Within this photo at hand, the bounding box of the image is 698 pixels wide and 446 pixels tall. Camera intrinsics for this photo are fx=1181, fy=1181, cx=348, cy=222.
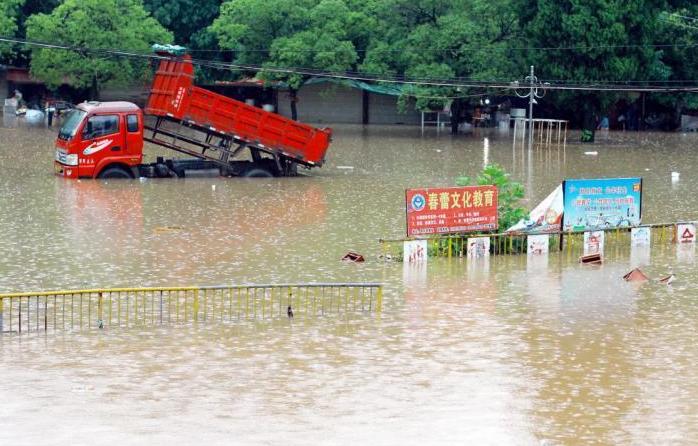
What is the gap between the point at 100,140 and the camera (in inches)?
1200

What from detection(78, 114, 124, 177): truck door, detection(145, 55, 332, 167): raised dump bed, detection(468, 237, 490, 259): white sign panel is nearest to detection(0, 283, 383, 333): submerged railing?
detection(468, 237, 490, 259): white sign panel

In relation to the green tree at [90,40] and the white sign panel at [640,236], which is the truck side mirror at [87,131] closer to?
the white sign panel at [640,236]

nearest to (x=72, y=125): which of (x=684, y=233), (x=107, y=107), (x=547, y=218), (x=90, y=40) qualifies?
(x=107, y=107)

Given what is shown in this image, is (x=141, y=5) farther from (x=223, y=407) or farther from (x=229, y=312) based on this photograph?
(x=223, y=407)

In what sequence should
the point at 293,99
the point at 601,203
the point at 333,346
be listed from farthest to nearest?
the point at 293,99 < the point at 601,203 < the point at 333,346

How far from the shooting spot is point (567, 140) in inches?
2039

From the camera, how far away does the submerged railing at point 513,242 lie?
2197cm

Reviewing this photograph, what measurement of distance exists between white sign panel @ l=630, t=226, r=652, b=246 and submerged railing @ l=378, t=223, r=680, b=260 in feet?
0.33

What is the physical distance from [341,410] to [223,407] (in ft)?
4.09

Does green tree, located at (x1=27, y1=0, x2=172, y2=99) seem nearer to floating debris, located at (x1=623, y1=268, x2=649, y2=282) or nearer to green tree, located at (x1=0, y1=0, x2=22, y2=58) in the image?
green tree, located at (x1=0, y1=0, x2=22, y2=58)

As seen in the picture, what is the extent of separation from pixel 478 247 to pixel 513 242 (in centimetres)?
96

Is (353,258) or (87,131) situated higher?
(87,131)

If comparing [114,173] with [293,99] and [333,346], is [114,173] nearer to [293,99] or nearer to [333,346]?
[333,346]

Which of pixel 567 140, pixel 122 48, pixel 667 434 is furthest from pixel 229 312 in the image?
pixel 122 48
